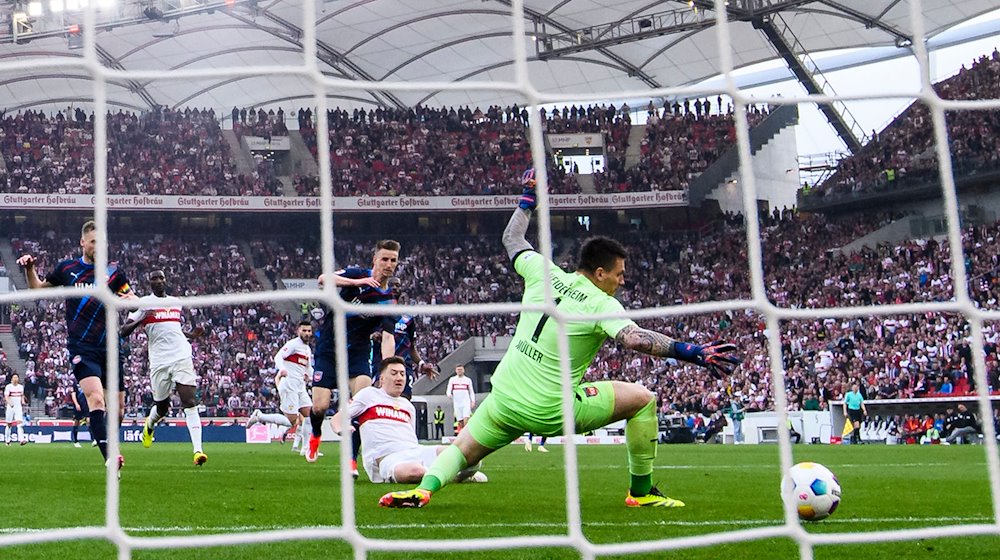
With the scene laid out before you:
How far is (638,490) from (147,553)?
269 centimetres

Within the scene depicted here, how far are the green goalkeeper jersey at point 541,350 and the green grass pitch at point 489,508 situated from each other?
1.84 ft

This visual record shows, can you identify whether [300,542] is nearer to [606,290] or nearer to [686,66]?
[606,290]

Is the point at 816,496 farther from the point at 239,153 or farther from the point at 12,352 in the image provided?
the point at 239,153

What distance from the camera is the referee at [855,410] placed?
740 inches

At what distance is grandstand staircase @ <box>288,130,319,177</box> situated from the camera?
3167 cm

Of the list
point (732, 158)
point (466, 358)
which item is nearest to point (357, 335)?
point (466, 358)

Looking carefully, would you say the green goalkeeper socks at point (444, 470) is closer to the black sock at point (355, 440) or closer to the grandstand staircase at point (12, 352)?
the black sock at point (355, 440)

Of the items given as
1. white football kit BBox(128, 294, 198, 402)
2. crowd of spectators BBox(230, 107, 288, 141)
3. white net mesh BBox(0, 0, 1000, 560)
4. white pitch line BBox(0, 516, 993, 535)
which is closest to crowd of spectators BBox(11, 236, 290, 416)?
crowd of spectators BBox(230, 107, 288, 141)

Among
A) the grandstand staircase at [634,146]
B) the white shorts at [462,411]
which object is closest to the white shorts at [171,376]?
the white shorts at [462,411]

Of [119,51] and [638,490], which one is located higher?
[119,51]

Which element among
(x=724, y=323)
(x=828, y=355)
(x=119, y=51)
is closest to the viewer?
(x=828, y=355)

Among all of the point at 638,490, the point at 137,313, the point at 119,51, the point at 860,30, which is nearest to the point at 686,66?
the point at 860,30

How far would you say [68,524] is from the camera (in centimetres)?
507

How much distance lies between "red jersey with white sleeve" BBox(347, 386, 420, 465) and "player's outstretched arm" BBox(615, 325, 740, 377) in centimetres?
299
